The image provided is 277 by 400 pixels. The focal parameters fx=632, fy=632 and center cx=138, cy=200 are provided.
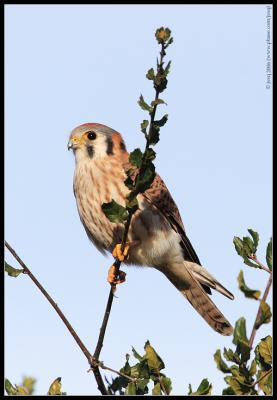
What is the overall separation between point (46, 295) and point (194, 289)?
2.14 m

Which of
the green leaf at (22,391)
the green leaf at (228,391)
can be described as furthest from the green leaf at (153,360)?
the green leaf at (22,391)

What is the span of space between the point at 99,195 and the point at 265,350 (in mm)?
1948

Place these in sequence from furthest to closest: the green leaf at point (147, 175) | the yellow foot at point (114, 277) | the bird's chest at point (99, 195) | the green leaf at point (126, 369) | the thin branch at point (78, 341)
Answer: the bird's chest at point (99, 195), the yellow foot at point (114, 277), the green leaf at point (126, 369), the thin branch at point (78, 341), the green leaf at point (147, 175)

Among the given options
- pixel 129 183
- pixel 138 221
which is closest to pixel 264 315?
pixel 129 183

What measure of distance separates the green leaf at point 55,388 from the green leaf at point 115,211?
81 centimetres

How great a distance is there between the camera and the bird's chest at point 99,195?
173 inches

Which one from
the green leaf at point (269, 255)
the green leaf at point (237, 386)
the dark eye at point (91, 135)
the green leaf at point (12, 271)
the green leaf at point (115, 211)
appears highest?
the dark eye at point (91, 135)

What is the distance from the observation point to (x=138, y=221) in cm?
436

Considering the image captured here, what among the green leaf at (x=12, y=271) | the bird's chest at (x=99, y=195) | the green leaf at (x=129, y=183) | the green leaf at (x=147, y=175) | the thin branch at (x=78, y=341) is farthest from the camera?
the bird's chest at (x=99, y=195)

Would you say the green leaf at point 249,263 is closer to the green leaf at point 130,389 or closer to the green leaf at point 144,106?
the green leaf at point 130,389

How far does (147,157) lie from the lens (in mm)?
2590

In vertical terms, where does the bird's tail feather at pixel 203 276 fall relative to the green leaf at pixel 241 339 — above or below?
above
